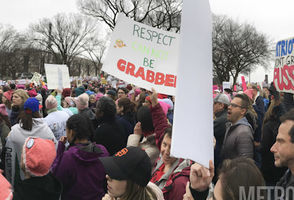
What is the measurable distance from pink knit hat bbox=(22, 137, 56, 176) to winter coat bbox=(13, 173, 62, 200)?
6 cm

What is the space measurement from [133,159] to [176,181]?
0.45 meters

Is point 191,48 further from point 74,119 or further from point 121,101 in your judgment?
point 121,101

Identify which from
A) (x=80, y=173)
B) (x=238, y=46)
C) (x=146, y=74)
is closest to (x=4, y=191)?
(x=80, y=173)

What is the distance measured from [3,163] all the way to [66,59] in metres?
46.8

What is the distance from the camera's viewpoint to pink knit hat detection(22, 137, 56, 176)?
7.27 feet

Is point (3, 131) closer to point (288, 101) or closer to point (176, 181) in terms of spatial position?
point (176, 181)

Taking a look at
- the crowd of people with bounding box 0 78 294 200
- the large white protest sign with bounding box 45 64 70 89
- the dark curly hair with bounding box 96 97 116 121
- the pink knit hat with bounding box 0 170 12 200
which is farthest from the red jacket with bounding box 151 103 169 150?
the large white protest sign with bounding box 45 64 70 89

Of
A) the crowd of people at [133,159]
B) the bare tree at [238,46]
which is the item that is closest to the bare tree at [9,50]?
the bare tree at [238,46]

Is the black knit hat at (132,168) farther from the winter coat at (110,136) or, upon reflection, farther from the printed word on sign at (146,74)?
the winter coat at (110,136)

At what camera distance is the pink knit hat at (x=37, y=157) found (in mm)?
2217

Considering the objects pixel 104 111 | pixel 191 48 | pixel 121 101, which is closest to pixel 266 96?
pixel 121 101

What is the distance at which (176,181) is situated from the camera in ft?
7.29

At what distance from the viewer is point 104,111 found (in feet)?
13.8

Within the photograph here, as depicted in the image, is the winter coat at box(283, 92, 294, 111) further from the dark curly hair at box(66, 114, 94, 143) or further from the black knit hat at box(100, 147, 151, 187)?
the black knit hat at box(100, 147, 151, 187)
